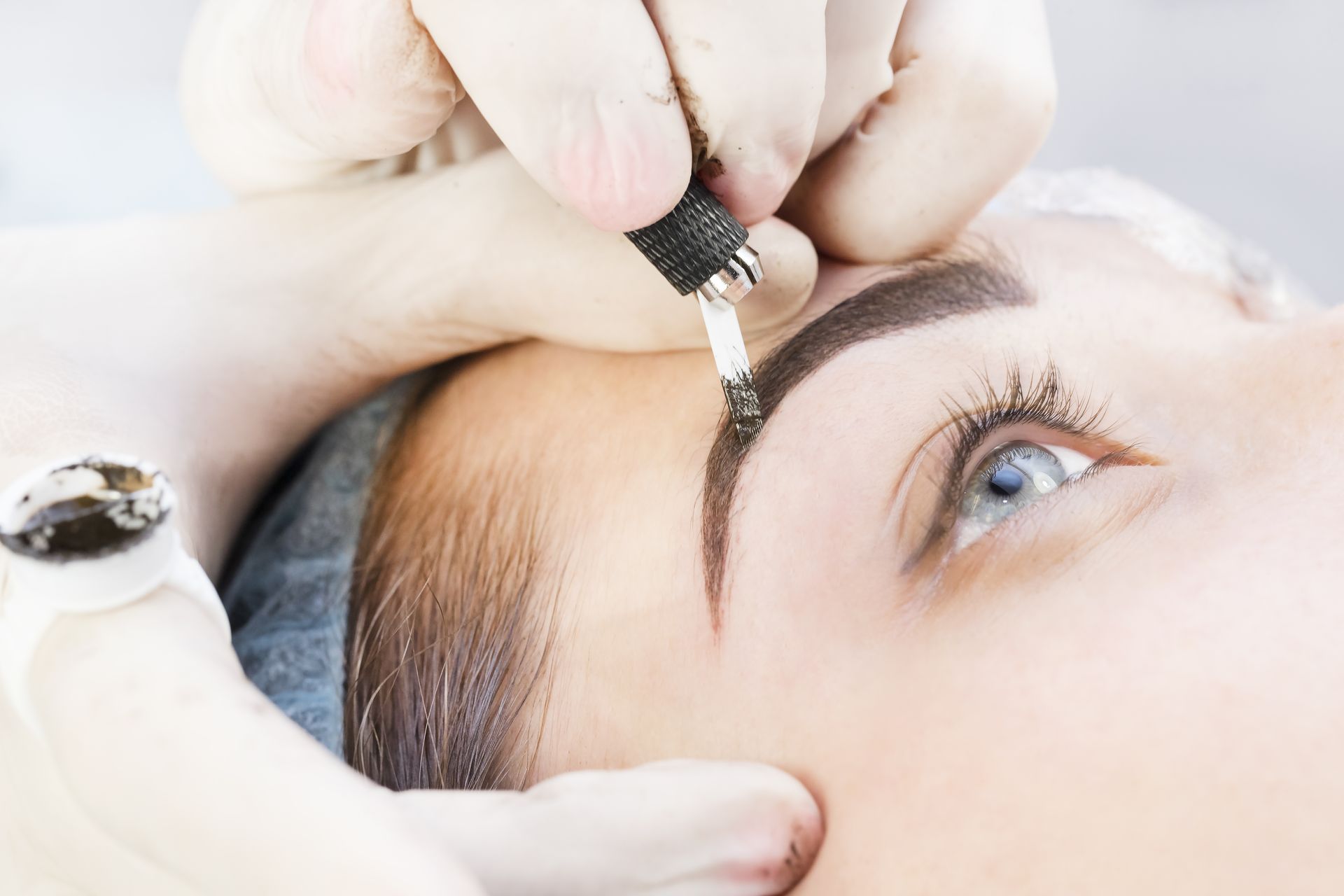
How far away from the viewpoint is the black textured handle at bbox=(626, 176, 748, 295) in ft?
1.97

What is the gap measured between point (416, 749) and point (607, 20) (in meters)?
0.45

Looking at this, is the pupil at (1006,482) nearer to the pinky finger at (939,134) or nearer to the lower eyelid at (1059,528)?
the lower eyelid at (1059,528)

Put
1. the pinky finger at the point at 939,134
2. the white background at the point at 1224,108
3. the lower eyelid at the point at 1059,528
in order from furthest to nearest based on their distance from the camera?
the white background at the point at 1224,108
the pinky finger at the point at 939,134
the lower eyelid at the point at 1059,528

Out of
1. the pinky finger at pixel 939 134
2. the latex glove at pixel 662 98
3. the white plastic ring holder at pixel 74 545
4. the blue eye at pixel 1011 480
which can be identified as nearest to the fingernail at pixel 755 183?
the latex glove at pixel 662 98

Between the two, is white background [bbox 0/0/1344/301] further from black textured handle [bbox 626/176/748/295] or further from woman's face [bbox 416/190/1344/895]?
black textured handle [bbox 626/176/748/295]

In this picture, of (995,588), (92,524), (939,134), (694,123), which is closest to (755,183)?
(694,123)

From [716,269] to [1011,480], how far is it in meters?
0.23

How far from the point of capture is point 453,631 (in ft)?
2.15

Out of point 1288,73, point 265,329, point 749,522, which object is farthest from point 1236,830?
point 1288,73

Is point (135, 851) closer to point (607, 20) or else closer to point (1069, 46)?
point (607, 20)

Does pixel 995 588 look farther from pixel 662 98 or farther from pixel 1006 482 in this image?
pixel 662 98

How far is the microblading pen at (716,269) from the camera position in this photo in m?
0.60

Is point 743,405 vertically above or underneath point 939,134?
underneath

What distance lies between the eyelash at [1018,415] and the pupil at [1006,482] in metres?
0.02
